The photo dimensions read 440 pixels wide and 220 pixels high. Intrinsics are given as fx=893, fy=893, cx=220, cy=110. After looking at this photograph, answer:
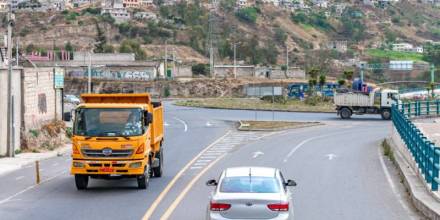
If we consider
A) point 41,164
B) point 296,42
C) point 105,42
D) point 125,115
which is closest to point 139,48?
point 105,42

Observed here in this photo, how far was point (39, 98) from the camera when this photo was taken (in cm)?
4534

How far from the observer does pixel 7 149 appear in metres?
39.2

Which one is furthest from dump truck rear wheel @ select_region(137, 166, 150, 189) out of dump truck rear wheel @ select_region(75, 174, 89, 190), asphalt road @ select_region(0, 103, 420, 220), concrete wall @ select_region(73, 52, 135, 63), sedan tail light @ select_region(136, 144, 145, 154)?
concrete wall @ select_region(73, 52, 135, 63)

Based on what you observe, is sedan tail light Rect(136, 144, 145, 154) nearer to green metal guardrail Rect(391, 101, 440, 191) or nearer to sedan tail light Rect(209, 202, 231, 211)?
green metal guardrail Rect(391, 101, 440, 191)

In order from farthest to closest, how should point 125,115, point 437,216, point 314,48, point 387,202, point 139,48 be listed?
point 314,48
point 139,48
point 125,115
point 387,202
point 437,216

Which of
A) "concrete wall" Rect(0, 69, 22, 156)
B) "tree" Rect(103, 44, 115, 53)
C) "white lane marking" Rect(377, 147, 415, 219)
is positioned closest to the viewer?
"white lane marking" Rect(377, 147, 415, 219)

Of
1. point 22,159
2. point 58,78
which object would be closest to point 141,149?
point 22,159

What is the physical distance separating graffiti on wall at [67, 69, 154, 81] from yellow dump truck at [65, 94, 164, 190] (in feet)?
300

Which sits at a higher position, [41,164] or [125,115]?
[125,115]

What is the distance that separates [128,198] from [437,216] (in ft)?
29.6

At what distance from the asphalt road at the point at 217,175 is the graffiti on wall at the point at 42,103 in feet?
22.2

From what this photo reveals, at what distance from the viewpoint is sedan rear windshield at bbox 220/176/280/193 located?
55.0ft

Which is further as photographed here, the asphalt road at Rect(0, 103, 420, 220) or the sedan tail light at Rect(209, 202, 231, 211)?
the asphalt road at Rect(0, 103, 420, 220)

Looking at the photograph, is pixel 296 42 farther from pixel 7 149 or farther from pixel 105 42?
pixel 7 149
